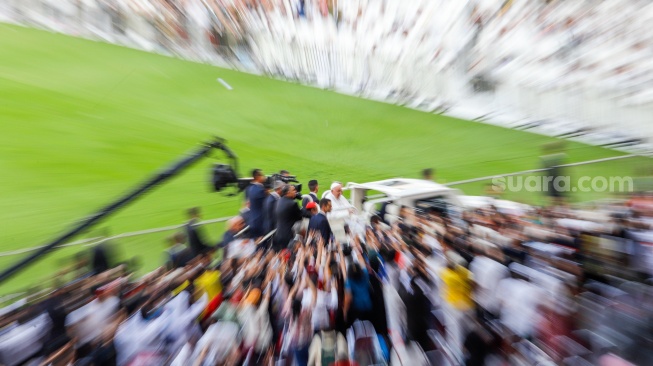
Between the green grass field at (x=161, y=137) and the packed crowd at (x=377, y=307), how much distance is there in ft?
8.60

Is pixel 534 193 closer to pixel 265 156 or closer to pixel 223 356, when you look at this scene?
pixel 265 156

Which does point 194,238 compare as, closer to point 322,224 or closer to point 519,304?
point 322,224

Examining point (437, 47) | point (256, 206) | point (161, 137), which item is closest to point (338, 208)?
point (256, 206)

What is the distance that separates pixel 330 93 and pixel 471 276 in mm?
9191

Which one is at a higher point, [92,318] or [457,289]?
[457,289]

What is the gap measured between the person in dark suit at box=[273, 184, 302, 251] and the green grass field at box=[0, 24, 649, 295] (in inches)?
75.4

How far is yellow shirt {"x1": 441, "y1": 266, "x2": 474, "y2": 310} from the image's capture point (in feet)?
9.96

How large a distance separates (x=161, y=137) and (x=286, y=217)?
5933 mm

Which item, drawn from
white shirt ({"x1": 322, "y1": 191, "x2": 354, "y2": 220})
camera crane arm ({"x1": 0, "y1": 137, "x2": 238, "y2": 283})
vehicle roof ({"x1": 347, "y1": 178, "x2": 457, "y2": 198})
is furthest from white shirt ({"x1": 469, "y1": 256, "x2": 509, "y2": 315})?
camera crane arm ({"x1": 0, "y1": 137, "x2": 238, "y2": 283})

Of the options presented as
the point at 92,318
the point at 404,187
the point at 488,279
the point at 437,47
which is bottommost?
the point at 92,318

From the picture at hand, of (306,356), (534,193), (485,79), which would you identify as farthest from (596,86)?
(306,356)

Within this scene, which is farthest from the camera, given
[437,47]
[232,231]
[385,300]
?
[437,47]

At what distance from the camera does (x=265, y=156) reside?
943cm

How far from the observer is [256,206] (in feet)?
16.8
